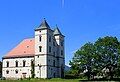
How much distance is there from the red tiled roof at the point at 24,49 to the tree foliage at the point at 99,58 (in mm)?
20119

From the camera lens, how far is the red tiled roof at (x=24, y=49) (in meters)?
90.3

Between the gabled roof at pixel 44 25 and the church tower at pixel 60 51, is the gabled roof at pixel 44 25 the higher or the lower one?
the higher one

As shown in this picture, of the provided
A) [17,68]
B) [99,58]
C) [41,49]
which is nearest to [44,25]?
[41,49]

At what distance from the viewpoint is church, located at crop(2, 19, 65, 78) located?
8550cm

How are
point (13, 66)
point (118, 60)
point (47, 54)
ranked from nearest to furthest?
point (118, 60) → point (47, 54) → point (13, 66)

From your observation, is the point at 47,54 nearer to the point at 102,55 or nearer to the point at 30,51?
the point at 30,51

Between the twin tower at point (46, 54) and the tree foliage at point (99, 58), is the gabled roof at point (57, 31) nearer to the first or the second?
the twin tower at point (46, 54)

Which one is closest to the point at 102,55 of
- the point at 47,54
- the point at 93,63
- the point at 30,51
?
the point at 93,63

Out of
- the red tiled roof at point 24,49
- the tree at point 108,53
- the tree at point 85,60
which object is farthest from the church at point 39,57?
the tree at point 108,53

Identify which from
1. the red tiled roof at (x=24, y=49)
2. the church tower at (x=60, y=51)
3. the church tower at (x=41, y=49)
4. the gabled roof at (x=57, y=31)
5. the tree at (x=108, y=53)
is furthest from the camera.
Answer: the gabled roof at (x=57, y=31)

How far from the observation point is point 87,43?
74.2 meters

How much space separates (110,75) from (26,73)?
26933 millimetres

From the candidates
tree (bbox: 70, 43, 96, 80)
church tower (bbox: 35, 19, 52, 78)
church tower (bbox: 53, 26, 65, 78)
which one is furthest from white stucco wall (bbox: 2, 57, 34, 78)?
tree (bbox: 70, 43, 96, 80)

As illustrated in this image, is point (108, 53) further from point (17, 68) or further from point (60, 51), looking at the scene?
point (17, 68)
